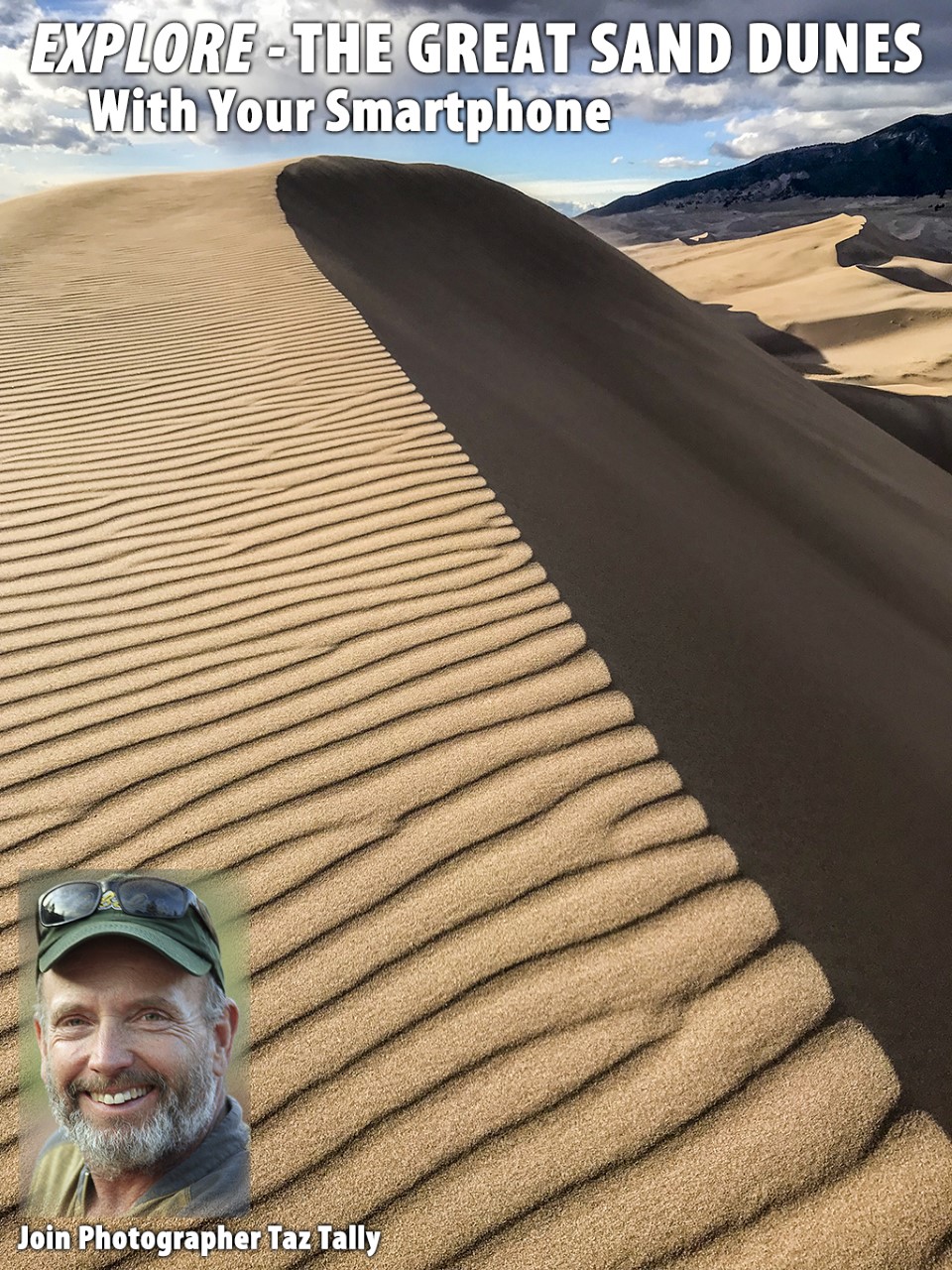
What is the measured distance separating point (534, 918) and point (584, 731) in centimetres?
60

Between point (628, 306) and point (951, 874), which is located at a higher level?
point (628, 306)

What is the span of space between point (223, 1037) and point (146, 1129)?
0.57 ft

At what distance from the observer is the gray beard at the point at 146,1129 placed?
4.33 ft

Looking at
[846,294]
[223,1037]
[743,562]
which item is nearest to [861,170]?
[846,294]

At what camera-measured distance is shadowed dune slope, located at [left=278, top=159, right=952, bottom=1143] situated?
7.33 ft

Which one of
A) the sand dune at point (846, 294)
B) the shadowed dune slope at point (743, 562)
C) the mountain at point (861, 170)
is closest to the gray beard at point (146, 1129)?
the shadowed dune slope at point (743, 562)

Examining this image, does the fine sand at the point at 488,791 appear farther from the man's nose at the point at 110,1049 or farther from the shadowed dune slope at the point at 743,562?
the man's nose at the point at 110,1049

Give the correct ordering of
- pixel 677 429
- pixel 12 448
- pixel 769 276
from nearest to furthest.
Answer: pixel 12 448 < pixel 677 429 < pixel 769 276

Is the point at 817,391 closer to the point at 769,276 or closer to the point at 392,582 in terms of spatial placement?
the point at 392,582

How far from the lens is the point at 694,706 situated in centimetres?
270

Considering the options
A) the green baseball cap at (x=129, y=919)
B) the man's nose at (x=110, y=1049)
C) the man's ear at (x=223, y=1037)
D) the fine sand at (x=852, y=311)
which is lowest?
the fine sand at (x=852, y=311)

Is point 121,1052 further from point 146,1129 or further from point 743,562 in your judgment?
point 743,562

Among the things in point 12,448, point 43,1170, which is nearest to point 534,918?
point 43,1170

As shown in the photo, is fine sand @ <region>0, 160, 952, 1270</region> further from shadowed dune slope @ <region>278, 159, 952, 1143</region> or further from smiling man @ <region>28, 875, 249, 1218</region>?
smiling man @ <region>28, 875, 249, 1218</region>
